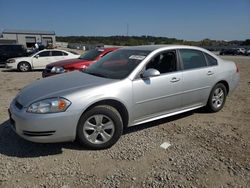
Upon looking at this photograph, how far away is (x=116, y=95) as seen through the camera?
11.2 feet

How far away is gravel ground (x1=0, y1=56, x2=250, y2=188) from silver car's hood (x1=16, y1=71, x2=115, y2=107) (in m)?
0.79

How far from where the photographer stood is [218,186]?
2.62 meters

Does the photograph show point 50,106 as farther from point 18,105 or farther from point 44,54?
point 44,54

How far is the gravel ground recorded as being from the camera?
2.73 m

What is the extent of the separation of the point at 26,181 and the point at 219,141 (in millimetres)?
2885

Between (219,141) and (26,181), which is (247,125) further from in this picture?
(26,181)

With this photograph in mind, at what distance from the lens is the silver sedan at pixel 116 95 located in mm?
3096

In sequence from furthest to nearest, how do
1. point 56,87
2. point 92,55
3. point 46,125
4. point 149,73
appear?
point 92,55, point 149,73, point 56,87, point 46,125

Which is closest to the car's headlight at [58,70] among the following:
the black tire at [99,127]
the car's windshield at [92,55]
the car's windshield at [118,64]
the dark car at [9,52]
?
the car's windshield at [92,55]

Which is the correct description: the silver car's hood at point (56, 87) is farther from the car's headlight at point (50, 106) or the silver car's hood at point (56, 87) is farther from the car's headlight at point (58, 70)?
the car's headlight at point (58, 70)

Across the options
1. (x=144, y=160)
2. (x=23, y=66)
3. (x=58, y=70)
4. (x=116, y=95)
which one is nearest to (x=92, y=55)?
(x=58, y=70)

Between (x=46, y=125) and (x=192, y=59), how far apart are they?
3006 mm

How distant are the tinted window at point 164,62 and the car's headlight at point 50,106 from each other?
61.6 inches

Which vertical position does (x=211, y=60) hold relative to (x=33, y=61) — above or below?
above
